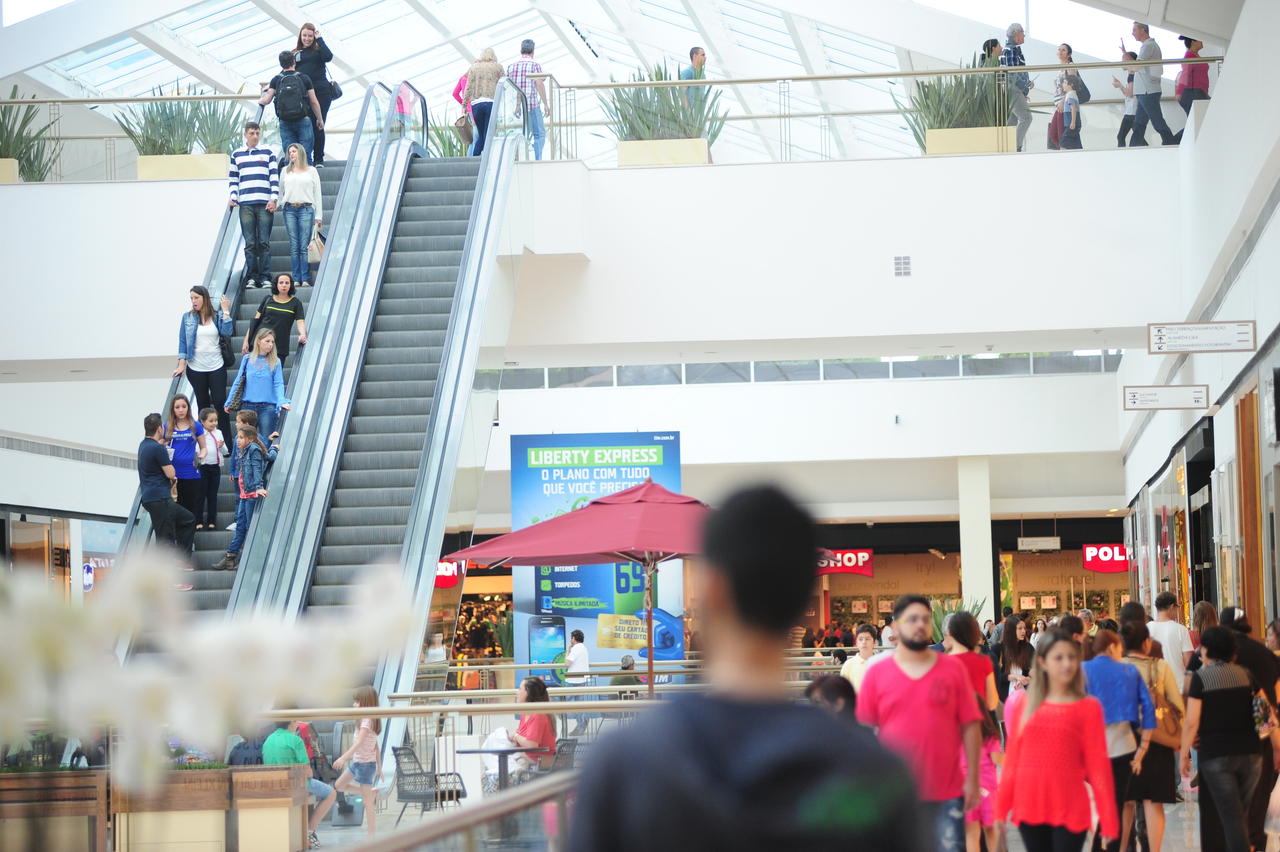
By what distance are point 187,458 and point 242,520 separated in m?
0.71

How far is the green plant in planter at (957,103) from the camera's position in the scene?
15047 millimetres

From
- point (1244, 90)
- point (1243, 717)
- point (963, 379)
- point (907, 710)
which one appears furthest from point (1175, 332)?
point (963, 379)

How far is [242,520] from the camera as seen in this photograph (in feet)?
37.3

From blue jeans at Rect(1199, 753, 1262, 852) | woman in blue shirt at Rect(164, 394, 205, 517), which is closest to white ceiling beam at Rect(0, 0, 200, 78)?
woman in blue shirt at Rect(164, 394, 205, 517)

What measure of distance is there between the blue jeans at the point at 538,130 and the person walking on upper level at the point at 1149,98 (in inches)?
231

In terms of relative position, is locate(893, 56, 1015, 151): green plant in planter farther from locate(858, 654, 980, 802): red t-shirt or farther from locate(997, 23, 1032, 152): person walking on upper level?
locate(858, 654, 980, 802): red t-shirt

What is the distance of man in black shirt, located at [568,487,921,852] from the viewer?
4.33 ft

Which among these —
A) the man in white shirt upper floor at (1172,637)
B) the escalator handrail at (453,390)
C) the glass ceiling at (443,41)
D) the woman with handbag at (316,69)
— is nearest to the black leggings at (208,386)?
the escalator handrail at (453,390)

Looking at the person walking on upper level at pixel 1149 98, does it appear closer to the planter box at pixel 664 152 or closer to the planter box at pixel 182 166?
the planter box at pixel 664 152

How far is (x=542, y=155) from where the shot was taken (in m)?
A: 15.4

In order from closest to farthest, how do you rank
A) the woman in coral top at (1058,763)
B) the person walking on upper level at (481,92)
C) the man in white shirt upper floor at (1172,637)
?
1. the woman in coral top at (1058,763)
2. the man in white shirt upper floor at (1172,637)
3. the person walking on upper level at (481,92)

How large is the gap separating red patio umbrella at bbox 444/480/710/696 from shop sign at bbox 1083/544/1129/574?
2041 cm

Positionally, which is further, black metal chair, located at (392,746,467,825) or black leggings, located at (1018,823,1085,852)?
black metal chair, located at (392,746,467,825)

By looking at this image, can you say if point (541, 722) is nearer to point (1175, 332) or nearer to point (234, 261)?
point (1175, 332)
